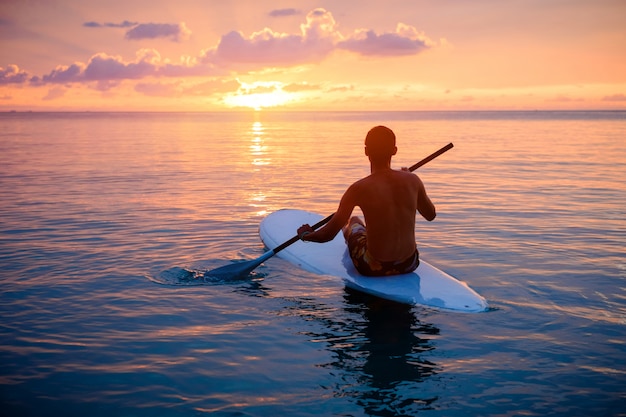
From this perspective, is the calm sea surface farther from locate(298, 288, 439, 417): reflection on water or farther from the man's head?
the man's head

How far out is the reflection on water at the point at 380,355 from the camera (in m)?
4.14

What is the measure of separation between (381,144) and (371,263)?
1470 millimetres

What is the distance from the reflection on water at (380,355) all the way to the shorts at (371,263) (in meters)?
0.34

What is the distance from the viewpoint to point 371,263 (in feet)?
21.0

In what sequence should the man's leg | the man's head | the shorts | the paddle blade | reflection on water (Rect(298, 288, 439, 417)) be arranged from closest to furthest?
reflection on water (Rect(298, 288, 439, 417)) → the man's head → the shorts → the man's leg → the paddle blade

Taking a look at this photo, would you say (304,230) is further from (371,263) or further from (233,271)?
(233,271)

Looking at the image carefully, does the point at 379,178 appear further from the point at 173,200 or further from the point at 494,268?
the point at 173,200

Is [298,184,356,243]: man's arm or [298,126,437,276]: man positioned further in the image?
[298,184,356,243]: man's arm

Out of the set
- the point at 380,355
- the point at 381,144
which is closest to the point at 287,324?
the point at 380,355

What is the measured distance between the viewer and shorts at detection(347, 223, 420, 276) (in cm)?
638

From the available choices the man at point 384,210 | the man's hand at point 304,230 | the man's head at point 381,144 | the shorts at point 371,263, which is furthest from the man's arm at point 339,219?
the shorts at point 371,263

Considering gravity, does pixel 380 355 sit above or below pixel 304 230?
below

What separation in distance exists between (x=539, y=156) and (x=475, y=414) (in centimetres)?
2313

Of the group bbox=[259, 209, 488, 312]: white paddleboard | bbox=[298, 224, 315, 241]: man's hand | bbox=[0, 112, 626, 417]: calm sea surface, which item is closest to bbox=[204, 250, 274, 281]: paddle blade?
bbox=[0, 112, 626, 417]: calm sea surface
